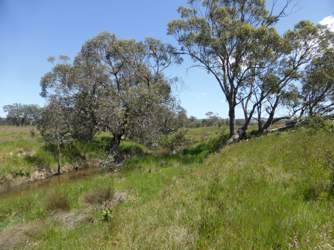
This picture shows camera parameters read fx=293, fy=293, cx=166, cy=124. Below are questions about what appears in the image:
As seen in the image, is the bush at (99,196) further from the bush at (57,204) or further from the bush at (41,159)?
the bush at (41,159)

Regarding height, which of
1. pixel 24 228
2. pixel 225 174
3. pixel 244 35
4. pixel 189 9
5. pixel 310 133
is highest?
pixel 189 9

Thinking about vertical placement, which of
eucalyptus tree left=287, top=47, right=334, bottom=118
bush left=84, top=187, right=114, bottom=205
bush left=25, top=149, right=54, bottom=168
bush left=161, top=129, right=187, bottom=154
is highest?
eucalyptus tree left=287, top=47, right=334, bottom=118

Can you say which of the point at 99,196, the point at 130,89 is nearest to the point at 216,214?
the point at 99,196

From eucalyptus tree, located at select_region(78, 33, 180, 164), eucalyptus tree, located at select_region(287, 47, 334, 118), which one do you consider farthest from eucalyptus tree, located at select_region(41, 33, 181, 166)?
eucalyptus tree, located at select_region(287, 47, 334, 118)

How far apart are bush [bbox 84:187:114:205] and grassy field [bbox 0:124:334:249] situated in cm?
4

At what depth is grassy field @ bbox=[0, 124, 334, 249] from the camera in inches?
173

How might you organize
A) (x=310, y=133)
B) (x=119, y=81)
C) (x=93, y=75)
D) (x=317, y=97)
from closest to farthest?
(x=310, y=133), (x=317, y=97), (x=93, y=75), (x=119, y=81)

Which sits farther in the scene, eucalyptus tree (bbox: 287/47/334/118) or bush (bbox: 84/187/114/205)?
eucalyptus tree (bbox: 287/47/334/118)

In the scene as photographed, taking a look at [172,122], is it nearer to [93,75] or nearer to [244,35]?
[93,75]

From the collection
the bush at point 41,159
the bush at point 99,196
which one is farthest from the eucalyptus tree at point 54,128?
the bush at point 99,196

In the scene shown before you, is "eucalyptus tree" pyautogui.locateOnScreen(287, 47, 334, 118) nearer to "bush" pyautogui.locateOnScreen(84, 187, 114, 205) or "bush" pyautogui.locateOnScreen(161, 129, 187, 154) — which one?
"bush" pyautogui.locateOnScreen(161, 129, 187, 154)

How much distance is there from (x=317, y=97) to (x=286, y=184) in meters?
23.7

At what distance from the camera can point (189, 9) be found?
80.9ft

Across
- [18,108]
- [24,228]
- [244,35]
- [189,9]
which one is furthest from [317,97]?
[18,108]
